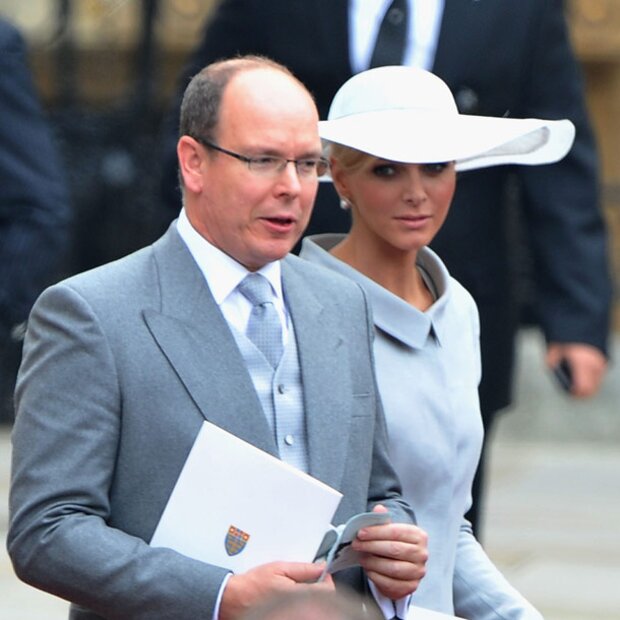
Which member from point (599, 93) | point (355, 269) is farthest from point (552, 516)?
point (355, 269)

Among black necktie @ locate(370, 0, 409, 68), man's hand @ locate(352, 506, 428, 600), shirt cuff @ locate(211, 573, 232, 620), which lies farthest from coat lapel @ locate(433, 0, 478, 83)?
shirt cuff @ locate(211, 573, 232, 620)

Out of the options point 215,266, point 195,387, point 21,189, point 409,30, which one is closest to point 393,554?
point 195,387

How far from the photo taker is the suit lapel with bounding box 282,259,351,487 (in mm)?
3148

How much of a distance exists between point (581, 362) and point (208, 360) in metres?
1.93

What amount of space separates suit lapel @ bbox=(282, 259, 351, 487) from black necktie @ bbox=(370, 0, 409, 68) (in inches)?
49.8

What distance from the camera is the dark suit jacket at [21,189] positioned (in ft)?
16.4

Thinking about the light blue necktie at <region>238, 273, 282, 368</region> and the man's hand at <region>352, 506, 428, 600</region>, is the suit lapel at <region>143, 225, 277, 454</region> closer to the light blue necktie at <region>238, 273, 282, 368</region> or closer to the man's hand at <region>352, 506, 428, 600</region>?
the light blue necktie at <region>238, 273, 282, 368</region>

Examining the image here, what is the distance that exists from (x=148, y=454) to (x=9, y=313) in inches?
78.3

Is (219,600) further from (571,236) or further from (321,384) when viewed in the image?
(571,236)

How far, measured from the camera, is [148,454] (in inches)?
119

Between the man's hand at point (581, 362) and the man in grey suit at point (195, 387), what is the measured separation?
1550 millimetres

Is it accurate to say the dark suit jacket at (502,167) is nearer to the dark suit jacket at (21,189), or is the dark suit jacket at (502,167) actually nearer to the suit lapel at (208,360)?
the dark suit jacket at (21,189)

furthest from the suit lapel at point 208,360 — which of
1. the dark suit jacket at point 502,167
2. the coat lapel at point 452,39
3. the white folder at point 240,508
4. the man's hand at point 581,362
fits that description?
the man's hand at point 581,362

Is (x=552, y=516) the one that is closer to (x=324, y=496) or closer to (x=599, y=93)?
(x=599, y=93)
